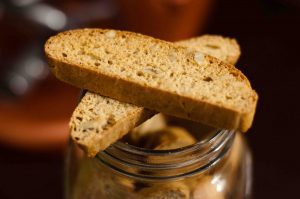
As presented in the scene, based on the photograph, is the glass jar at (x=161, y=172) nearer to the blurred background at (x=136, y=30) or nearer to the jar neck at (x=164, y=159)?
the jar neck at (x=164, y=159)

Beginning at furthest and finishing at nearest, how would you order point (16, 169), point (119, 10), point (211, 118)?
point (119, 10) → point (16, 169) → point (211, 118)

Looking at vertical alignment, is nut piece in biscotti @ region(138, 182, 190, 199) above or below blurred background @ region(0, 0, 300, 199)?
above

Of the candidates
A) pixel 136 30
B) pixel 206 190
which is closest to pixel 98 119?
pixel 206 190

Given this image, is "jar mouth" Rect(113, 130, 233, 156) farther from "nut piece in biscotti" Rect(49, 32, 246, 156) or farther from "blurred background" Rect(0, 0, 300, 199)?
"blurred background" Rect(0, 0, 300, 199)

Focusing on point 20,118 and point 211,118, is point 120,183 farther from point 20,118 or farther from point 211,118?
point 20,118

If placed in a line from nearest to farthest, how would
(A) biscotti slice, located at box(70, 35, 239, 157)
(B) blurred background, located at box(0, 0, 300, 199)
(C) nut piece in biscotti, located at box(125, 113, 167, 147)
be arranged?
(A) biscotti slice, located at box(70, 35, 239, 157) < (C) nut piece in biscotti, located at box(125, 113, 167, 147) < (B) blurred background, located at box(0, 0, 300, 199)

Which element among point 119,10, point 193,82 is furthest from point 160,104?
point 119,10

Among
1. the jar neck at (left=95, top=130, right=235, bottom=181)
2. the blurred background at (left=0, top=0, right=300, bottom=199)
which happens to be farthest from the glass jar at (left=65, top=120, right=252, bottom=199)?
the blurred background at (left=0, top=0, right=300, bottom=199)
